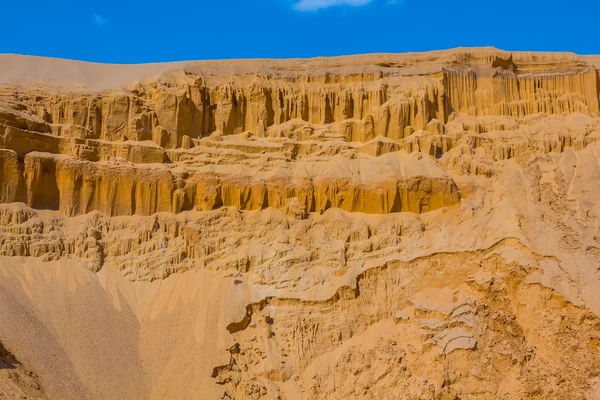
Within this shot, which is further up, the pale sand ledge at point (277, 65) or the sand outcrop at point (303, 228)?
the pale sand ledge at point (277, 65)

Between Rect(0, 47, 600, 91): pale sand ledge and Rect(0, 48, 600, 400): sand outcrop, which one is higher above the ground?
Rect(0, 47, 600, 91): pale sand ledge

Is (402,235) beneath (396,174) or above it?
beneath

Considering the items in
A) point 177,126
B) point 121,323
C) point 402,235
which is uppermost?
point 177,126

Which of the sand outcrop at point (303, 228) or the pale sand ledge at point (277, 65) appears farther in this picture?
the pale sand ledge at point (277, 65)

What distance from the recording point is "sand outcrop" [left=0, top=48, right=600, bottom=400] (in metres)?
26.4

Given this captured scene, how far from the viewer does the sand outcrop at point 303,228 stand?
26.4 m

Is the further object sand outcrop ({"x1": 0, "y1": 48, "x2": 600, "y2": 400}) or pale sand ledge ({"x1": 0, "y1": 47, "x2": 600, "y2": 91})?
pale sand ledge ({"x1": 0, "y1": 47, "x2": 600, "y2": 91})

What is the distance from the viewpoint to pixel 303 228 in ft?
104

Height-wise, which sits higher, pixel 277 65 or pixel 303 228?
pixel 277 65

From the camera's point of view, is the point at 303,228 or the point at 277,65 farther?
the point at 277,65

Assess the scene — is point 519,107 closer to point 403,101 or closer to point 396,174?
point 403,101

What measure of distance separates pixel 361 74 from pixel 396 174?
23.2ft

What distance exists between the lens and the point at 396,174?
32.7m

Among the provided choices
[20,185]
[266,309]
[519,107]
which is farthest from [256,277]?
[519,107]
